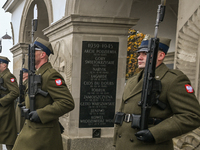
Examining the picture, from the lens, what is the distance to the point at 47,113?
3543 mm

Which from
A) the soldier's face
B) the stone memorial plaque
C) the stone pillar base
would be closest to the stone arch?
the stone memorial plaque

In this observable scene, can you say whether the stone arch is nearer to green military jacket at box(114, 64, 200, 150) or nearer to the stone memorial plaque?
the stone memorial plaque

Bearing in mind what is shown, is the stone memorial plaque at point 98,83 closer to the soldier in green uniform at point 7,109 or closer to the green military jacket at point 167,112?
the soldier in green uniform at point 7,109

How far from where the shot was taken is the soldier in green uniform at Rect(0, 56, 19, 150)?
20.2ft

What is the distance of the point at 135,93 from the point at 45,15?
859cm

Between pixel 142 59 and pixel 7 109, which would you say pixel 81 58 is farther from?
pixel 142 59

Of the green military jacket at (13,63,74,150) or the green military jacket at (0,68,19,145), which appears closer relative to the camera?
the green military jacket at (13,63,74,150)

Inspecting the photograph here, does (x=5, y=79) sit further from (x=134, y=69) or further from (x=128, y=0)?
(x=134, y=69)

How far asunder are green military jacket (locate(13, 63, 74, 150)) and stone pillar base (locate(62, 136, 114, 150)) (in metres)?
2.30

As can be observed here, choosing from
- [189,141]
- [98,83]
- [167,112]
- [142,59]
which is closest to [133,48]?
[98,83]

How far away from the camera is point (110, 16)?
19.9ft

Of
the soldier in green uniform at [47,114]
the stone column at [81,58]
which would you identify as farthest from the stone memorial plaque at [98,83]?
the soldier in green uniform at [47,114]

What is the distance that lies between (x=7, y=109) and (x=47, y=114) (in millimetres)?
3015

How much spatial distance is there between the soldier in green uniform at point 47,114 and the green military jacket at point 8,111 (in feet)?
8.41
